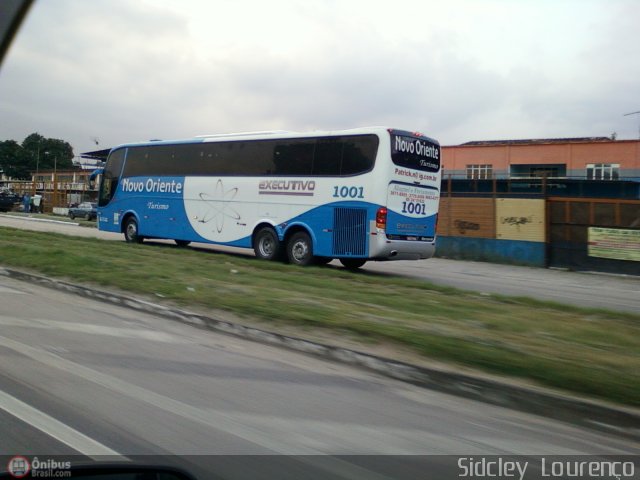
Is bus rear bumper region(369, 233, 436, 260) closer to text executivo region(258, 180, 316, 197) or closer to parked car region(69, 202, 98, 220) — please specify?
text executivo region(258, 180, 316, 197)

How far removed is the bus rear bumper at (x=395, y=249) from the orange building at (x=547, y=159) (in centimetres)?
2467

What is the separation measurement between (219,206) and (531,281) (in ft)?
32.1

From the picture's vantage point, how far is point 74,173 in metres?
67.9

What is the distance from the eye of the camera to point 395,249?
50.8 feet

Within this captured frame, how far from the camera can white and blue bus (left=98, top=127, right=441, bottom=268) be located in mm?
15350

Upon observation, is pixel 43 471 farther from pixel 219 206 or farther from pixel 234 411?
pixel 219 206

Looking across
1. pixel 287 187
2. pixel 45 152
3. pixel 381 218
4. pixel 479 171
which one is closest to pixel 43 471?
pixel 381 218

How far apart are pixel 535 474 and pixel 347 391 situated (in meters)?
2.08

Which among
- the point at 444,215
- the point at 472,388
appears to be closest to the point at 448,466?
the point at 472,388

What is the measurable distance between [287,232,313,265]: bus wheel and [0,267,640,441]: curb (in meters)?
8.08

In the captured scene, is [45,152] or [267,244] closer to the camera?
[267,244]

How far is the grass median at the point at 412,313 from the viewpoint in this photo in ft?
20.4

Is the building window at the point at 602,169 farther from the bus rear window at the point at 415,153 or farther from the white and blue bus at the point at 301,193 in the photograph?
the white and blue bus at the point at 301,193

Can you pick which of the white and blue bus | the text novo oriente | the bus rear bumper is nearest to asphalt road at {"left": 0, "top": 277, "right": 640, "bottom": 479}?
the bus rear bumper
